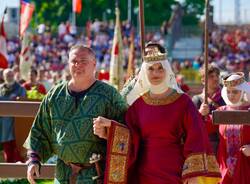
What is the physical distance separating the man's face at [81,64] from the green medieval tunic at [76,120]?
0.12 m

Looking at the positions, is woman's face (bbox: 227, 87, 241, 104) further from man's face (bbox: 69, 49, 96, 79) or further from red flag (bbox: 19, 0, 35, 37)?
red flag (bbox: 19, 0, 35, 37)

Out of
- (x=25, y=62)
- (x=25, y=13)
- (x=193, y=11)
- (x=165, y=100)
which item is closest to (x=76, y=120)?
(x=165, y=100)

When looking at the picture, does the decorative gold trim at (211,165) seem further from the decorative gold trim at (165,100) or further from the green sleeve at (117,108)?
the green sleeve at (117,108)

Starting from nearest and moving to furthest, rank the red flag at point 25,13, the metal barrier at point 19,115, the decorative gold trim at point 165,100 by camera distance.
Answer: the decorative gold trim at point 165,100 → the metal barrier at point 19,115 → the red flag at point 25,13

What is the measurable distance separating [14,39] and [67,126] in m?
33.4

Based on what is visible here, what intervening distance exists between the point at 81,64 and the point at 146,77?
1.56 ft

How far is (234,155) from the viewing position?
6.77m

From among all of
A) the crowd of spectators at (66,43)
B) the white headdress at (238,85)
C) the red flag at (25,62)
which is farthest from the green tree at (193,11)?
the white headdress at (238,85)

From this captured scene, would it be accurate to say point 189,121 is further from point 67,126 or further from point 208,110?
point 208,110

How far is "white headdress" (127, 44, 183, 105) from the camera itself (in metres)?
5.88

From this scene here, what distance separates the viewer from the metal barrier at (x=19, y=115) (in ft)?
24.4

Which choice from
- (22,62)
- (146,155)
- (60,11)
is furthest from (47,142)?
(60,11)

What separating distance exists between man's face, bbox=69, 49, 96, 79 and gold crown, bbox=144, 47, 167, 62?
38cm

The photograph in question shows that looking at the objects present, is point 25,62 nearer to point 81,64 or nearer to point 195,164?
point 81,64
